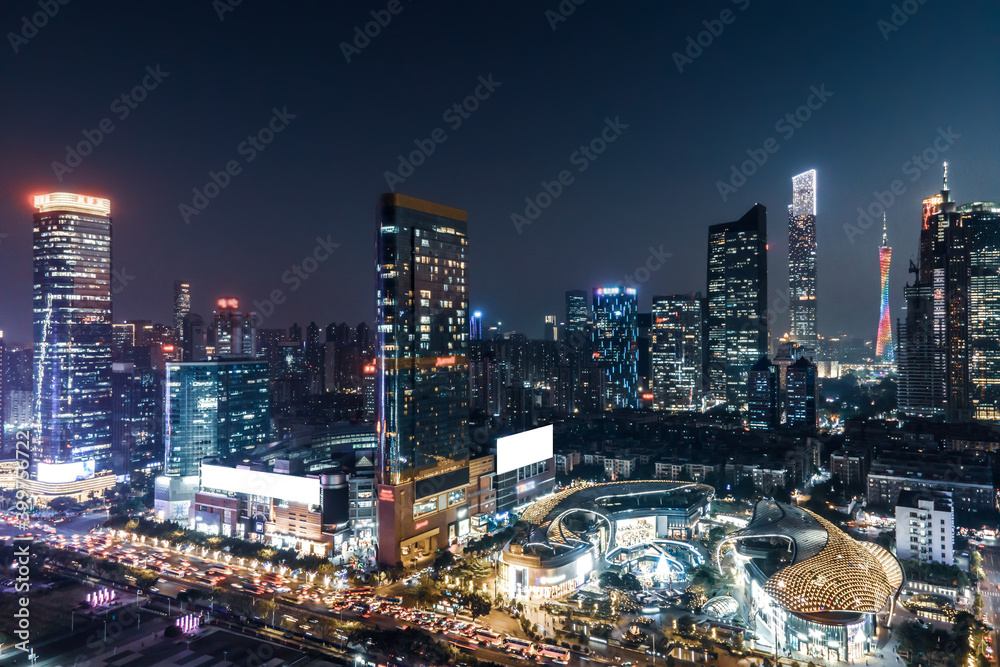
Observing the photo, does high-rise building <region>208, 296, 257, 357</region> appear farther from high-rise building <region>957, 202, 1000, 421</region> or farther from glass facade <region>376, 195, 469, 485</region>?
high-rise building <region>957, 202, 1000, 421</region>

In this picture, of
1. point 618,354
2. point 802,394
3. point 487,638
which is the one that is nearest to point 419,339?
point 487,638

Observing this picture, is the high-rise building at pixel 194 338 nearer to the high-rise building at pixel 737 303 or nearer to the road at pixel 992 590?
the high-rise building at pixel 737 303

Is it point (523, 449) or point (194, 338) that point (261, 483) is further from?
point (194, 338)

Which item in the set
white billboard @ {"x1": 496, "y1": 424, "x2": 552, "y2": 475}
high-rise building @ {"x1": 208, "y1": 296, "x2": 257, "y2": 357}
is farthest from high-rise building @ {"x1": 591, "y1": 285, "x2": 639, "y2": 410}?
high-rise building @ {"x1": 208, "y1": 296, "x2": 257, "y2": 357}

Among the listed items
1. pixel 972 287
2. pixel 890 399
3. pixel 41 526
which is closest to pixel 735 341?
pixel 890 399

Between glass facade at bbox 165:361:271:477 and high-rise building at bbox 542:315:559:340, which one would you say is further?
high-rise building at bbox 542:315:559:340

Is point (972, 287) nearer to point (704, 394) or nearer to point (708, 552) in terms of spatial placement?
point (704, 394)

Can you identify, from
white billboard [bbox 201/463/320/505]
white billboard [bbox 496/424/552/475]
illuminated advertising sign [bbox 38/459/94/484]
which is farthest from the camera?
illuminated advertising sign [bbox 38/459/94/484]
